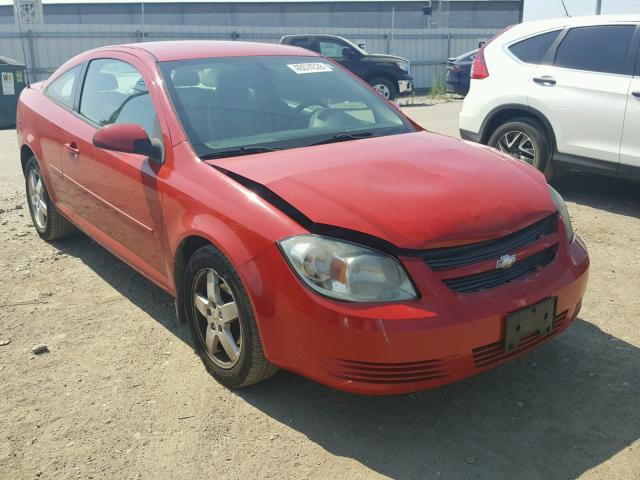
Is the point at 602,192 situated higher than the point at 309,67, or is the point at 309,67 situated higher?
the point at 309,67

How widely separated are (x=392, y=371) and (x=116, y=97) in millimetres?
2625

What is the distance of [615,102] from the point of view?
5953 millimetres

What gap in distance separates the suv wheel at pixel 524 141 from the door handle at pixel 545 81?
1.22 feet

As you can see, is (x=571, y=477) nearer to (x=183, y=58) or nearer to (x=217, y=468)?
(x=217, y=468)

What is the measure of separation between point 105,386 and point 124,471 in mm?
728

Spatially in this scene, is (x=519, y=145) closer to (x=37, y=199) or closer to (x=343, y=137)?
(x=343, y=137)

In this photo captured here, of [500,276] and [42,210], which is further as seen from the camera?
[42,210]

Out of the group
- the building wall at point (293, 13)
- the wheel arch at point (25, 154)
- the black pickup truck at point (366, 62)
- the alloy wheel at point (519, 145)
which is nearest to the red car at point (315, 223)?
the wheel arch at point (25, 154)

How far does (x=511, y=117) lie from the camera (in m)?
6.89

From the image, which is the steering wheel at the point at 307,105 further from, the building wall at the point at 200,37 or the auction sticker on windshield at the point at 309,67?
the building wall at the point at 200,37

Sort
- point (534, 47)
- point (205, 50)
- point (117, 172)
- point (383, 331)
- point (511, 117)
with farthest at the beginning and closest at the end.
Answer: point (511, 117) → point (534, 47) → point (205, 50) → point (117, 172) → point (383, 331)

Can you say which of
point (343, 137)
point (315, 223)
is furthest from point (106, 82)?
point (315, 223)

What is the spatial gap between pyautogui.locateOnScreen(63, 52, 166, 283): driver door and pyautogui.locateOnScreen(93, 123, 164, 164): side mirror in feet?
0.22

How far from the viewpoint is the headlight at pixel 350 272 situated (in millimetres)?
2678
